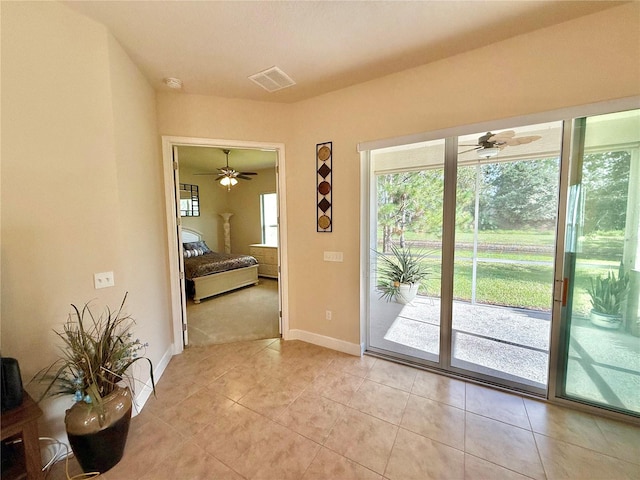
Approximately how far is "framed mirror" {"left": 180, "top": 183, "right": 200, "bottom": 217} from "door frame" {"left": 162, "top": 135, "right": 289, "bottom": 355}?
3.63 m

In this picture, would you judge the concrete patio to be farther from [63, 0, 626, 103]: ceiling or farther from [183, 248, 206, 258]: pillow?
[183, 248, 206, 258]: pillow

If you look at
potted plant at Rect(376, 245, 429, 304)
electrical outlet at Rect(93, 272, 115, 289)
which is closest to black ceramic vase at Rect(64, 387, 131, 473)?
electrical outlet at Rect(93, 272, 115, 289)

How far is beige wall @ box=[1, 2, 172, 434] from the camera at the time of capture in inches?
53.7

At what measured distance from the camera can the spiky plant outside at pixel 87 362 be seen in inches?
54.7

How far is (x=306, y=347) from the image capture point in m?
2.87

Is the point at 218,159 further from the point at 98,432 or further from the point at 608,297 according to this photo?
the point at 608,297

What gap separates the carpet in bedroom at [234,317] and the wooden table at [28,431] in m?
1.75

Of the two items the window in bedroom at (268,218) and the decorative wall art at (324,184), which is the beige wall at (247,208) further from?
the decorative wall art at (324,184)

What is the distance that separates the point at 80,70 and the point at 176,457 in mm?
2444

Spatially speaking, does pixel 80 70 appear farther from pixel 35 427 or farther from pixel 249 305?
pixel 249 305

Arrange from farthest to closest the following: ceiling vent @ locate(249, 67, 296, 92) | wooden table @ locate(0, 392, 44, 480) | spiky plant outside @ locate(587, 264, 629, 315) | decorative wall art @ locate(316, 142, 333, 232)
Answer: decorative wall art @ locate(316, 142, 333, 232), ceiling vent @ locate(249, 67, 296, 92), spiky plant outside @ locate(587, 264, 629, 315), wooden table @ locate(0, 392, 44, 480)

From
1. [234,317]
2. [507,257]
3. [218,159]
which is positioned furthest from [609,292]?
[218,159]

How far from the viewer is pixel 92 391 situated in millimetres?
1382

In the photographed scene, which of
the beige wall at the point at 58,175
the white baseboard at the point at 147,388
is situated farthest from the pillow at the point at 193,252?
the beige wall at the point at 58,175
